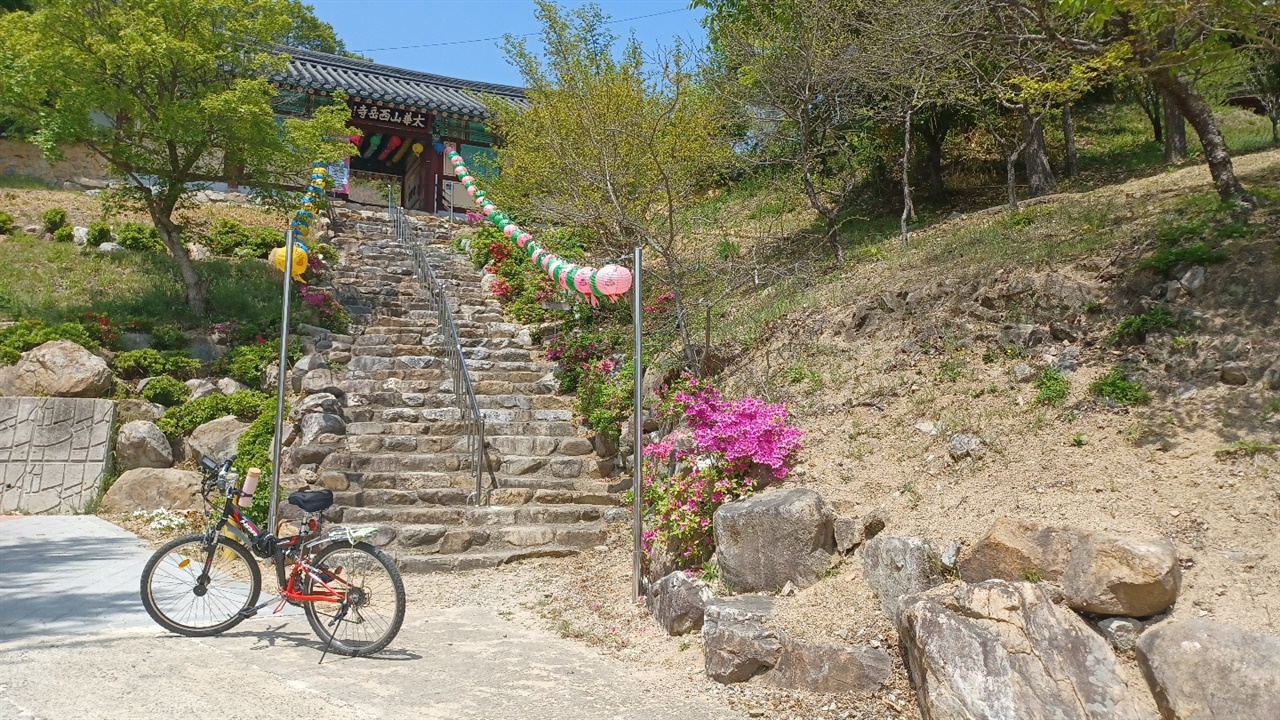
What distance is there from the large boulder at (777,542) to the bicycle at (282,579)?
207cm

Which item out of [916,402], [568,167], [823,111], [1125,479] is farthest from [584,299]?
[1125,479]

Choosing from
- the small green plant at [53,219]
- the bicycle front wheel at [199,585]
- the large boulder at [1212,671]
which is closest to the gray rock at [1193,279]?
the large boulder at [1212,671]

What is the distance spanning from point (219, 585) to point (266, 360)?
6.41m

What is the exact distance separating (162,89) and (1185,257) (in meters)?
11.9

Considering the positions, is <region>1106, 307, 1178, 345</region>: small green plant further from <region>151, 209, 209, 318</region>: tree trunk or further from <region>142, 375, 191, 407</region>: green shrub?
<region>151, 209, 209, 318</region>: tree trunk

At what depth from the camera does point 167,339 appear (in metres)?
11.6

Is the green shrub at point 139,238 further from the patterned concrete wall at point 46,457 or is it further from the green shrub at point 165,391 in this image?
the patterned concrete wall at point 46,457

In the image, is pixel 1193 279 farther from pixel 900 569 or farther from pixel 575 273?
pixel 575 273

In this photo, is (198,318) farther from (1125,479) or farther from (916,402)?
(1125,479)

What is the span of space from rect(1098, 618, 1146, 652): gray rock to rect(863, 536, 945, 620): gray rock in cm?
82

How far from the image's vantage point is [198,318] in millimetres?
12367

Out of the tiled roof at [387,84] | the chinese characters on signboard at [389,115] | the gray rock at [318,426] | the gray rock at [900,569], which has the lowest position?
the gray rock at [900,569]

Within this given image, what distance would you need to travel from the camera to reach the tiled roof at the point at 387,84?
2000 centimetres

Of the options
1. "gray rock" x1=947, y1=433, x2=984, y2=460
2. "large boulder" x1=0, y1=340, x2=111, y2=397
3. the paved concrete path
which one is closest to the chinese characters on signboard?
"large boulder" x1=0, y1=340, x2=111, y2=397
